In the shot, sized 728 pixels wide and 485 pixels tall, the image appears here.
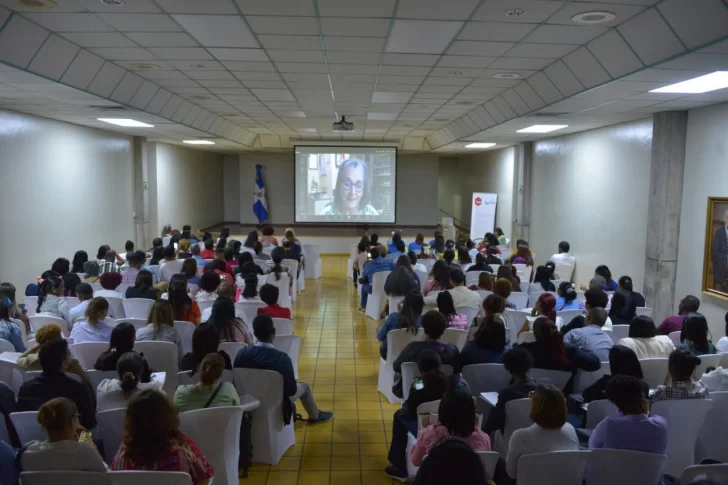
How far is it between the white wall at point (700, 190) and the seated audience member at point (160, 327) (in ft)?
20.1

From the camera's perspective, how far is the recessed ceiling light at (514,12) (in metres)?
4.41

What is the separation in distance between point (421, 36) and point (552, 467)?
12.9ft

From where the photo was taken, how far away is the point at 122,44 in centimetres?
577

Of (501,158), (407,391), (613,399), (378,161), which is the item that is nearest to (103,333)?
(407,391)

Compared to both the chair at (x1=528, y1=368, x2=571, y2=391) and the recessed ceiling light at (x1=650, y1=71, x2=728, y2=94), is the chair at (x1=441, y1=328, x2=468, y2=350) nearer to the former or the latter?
the chair at (x1=528, y1=368, x2=571, y2=391)

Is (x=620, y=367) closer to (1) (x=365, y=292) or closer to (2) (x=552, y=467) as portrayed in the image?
(2) (x=552, y=467)

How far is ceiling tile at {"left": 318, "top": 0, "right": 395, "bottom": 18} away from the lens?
4.34 meters

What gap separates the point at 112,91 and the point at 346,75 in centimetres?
292

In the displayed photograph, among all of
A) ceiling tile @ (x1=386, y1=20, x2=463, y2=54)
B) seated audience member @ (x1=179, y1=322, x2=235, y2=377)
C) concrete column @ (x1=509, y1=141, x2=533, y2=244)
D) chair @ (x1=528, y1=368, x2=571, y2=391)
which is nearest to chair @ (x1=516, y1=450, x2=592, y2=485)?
chair @ (x1=528, y1=368, x2=571, y2=391)

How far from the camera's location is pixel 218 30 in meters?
5.15

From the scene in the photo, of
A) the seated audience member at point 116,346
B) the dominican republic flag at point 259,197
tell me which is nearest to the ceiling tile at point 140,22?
the seated audience member at point 116,346

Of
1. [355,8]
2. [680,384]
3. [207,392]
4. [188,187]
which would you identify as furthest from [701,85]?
[188,187]

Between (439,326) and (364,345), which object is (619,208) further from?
(439,326)

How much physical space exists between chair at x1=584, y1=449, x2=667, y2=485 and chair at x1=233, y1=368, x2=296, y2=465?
2.14 metres
